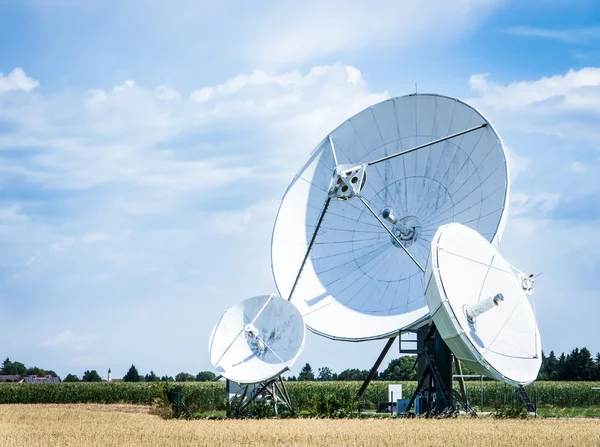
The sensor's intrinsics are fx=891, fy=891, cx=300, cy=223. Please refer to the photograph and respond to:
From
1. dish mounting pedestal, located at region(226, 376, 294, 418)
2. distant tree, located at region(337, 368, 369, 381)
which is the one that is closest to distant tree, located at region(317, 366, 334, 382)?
distant tree, located at region(337, 368, 369, 381)

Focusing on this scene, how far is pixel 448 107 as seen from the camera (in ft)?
129

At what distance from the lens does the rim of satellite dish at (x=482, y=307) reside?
104ft

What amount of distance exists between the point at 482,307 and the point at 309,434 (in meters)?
7.63

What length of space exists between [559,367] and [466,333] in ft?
254

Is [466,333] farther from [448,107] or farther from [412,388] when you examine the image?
[412,388]

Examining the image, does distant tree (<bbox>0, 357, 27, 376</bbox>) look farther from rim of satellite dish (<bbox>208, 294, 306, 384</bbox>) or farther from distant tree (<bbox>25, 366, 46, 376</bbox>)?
rim of satellite dish (<bbox>208, 294, 306, 384</bbox>)

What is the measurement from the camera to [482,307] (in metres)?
31.7

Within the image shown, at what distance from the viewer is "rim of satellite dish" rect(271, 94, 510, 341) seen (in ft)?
125

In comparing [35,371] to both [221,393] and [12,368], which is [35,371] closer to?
[12,368]

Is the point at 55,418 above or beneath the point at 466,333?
beneath

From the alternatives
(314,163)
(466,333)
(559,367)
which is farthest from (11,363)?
(466,333)

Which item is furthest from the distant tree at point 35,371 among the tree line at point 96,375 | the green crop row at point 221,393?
the green crop row at point 221,393

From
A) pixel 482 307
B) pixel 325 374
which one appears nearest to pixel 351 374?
pixel 325 374

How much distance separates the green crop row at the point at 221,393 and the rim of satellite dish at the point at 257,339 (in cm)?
2186
